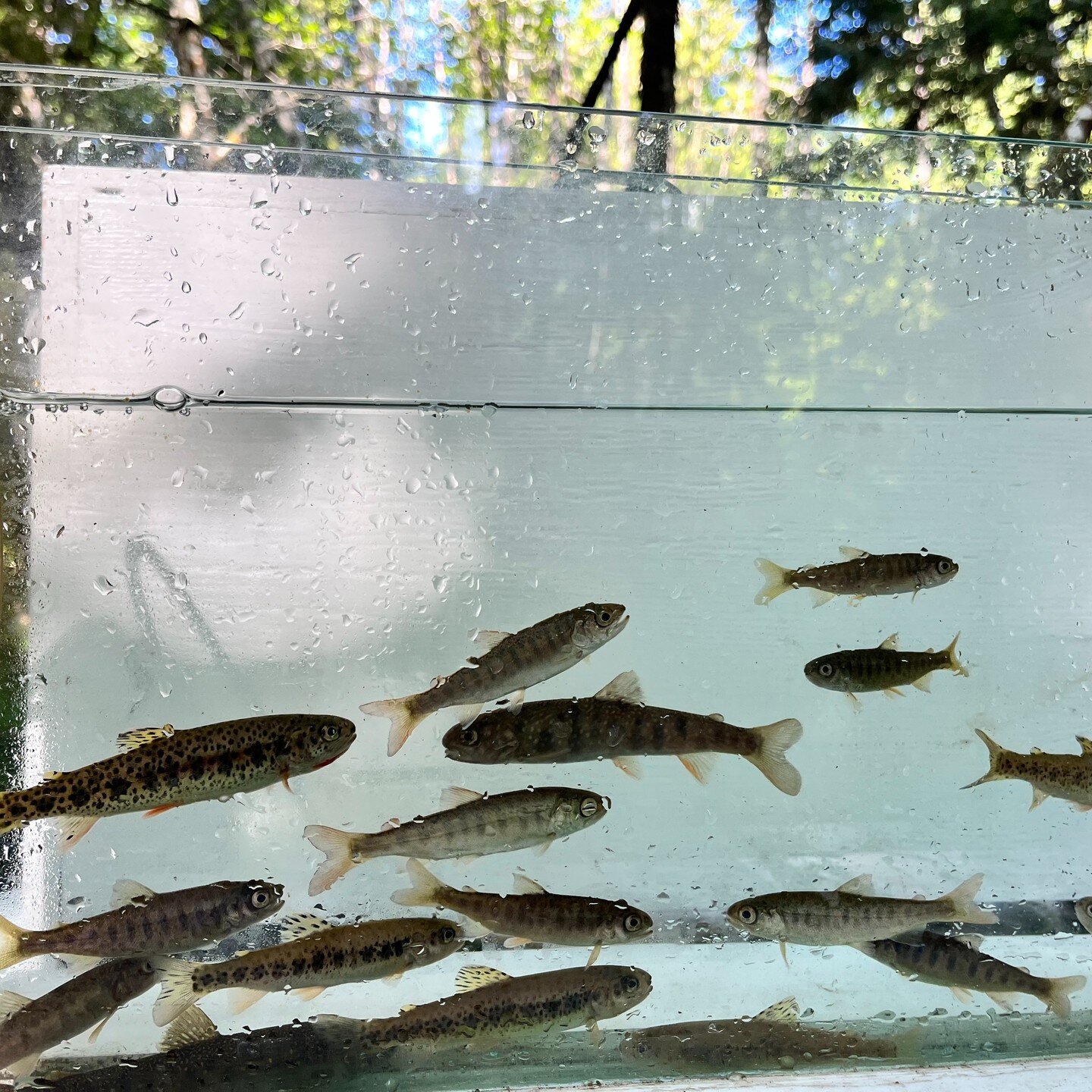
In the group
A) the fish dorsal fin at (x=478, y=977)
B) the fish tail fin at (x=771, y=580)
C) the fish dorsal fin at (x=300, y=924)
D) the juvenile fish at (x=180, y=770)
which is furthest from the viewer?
the fish tail fin at (x=771, y=580)

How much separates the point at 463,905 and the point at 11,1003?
0.87 m

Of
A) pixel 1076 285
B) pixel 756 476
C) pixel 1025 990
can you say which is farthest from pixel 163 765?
pixel 1076 285

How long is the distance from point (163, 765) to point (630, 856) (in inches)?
44.9

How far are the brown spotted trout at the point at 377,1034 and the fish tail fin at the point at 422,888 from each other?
0.17 metres

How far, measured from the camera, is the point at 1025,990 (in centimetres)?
165

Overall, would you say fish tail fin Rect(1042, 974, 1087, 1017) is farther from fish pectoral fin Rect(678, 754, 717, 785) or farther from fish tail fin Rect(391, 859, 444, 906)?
fish tail fin Rect(391, 859, 444, 906)

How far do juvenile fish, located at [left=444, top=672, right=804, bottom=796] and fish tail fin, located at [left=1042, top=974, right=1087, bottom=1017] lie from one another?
0.80 meters

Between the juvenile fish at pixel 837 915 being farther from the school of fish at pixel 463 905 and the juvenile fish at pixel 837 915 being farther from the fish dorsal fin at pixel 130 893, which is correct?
the fish dorsal fin at pixel 130 893

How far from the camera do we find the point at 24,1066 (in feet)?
5.08

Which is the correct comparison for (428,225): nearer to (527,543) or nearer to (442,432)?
(442,432)

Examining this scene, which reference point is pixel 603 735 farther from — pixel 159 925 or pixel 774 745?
pixel 159 925

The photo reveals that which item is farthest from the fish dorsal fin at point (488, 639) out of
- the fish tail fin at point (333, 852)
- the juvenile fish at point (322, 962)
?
the juvenile fish at point (322, 962)

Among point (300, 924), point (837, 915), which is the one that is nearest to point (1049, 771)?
point (837, 915)

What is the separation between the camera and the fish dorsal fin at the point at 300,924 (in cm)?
167
